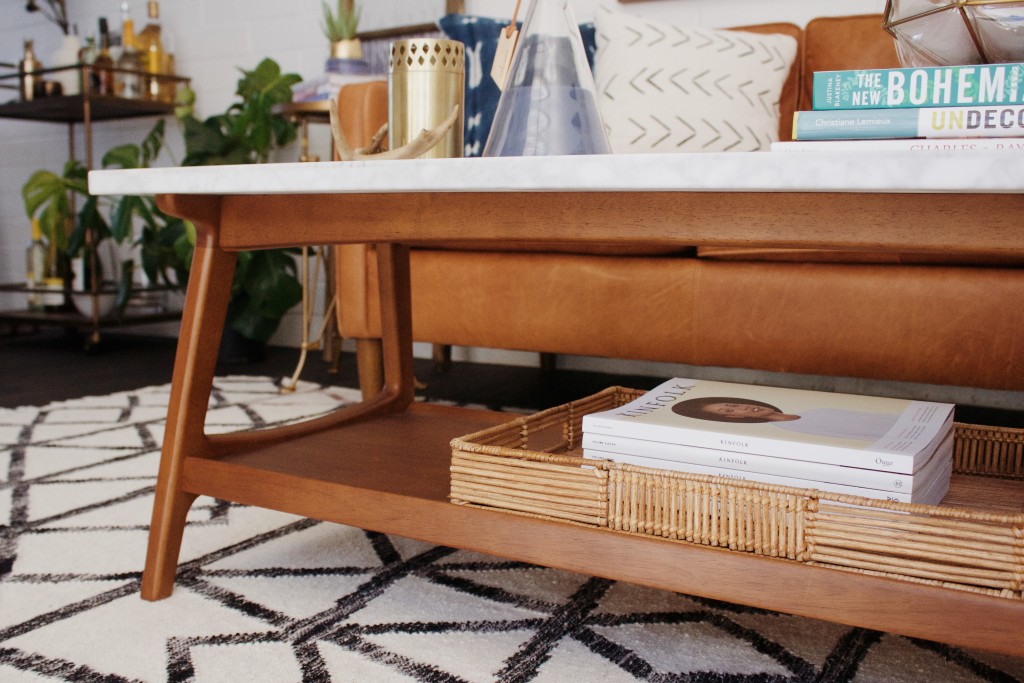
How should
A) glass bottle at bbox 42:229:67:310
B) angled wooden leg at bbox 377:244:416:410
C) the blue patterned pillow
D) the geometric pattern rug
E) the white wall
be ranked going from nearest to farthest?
the geometric pattern rug
angled wooden leg at bbox 377:244:416:410
the blue patterned pillow
the white wall
glass bottle at bbox 42:229:67:310

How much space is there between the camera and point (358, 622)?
36.9 inches

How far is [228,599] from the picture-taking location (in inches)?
39.3

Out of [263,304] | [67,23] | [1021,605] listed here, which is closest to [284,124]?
[263,304]

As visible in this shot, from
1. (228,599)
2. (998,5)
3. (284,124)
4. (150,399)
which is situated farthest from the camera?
(284,124)

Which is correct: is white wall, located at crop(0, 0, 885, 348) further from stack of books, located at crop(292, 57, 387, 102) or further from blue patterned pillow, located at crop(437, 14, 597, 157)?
blue patterned pillow, located at crop(437, 14, 597, 157)

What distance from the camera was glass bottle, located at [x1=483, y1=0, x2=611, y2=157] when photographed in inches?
34.8

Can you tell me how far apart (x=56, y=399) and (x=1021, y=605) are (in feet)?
7.33

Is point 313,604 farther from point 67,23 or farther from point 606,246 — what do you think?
point 67,23

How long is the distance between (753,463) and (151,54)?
3.24m

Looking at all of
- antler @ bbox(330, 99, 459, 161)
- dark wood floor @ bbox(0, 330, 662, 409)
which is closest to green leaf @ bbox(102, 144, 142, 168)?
dark wood floor @ bbox(0, 330, 662, 409)

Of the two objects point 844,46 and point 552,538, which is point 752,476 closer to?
point 552,538

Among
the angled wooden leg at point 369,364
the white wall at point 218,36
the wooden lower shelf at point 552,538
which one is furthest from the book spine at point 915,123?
the white wall at point 218,36

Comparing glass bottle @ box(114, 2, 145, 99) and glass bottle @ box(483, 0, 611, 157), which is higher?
glass bottle @ box(114, 2, 145, 99)

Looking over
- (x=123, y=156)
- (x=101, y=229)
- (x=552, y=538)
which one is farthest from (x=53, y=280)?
(x=552, y=538)
